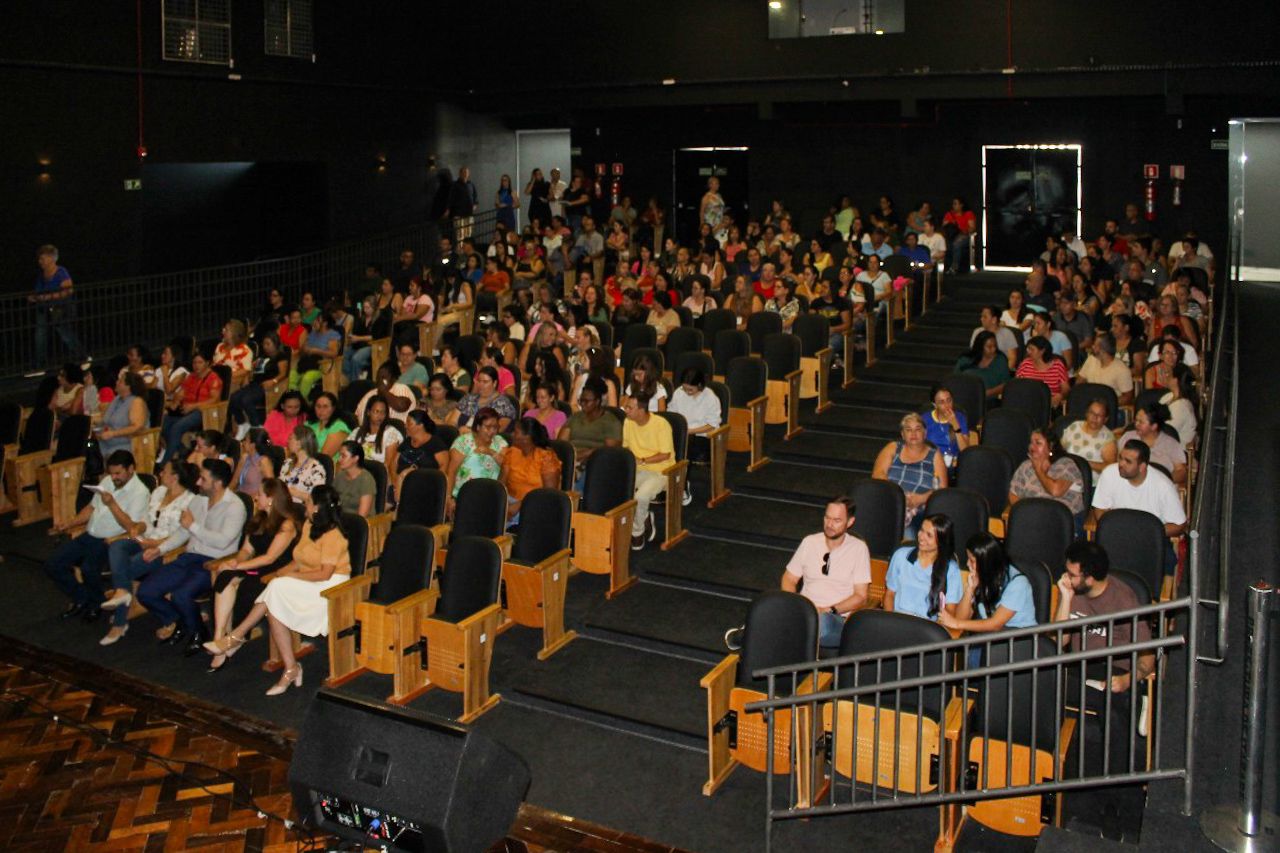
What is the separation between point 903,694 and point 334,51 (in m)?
12.8

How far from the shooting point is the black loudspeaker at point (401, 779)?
3945mm

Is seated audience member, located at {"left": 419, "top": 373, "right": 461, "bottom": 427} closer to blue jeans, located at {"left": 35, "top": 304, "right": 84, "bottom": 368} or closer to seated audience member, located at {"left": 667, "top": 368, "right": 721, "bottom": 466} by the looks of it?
seated audience member, located at {"left": 667, "top": 368, "right": 721, "bottom": 466}

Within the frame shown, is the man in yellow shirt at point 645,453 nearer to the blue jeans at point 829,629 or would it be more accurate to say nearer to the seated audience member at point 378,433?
the seated audience member at point 378,433

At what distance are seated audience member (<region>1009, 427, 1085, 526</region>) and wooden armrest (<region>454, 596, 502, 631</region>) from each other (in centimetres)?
281

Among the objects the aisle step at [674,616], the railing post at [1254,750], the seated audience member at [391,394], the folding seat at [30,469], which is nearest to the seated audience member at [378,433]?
the seated audience member at [391,394]

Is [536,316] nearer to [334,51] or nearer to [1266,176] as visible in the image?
[334,51]

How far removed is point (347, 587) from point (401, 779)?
2.98 m

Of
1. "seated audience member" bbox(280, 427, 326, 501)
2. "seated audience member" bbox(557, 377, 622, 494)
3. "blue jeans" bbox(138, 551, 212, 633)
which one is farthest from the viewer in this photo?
"seated audience member" bbox(557, 377, 622, 494)

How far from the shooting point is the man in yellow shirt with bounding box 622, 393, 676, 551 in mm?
8023

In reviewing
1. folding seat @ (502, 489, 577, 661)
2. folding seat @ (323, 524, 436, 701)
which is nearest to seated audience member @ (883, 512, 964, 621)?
folding seat @ (502, 489, 577, 661)

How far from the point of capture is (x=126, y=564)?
7.65 metres

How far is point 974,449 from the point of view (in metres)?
7.52

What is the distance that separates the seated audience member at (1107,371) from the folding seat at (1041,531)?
8.72 feet

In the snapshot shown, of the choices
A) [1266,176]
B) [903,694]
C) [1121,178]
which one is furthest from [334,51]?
[903,694]
